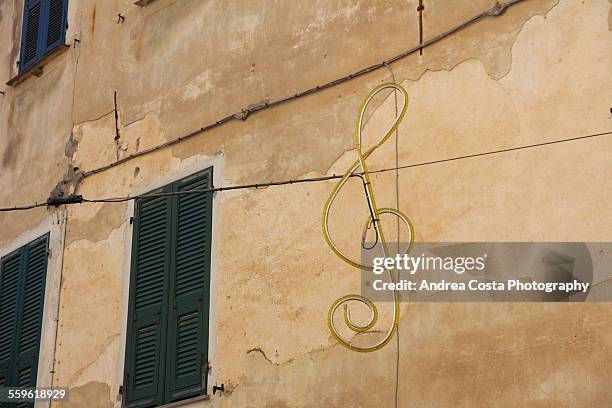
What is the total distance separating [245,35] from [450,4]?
1907mm

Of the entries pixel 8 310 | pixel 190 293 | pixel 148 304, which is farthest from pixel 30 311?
pixel 190 293

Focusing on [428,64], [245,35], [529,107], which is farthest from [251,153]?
[529,107]

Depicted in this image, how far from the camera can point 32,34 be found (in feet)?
39.2

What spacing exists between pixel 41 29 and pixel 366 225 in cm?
472

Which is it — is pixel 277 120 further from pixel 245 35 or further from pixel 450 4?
pixel 450 4

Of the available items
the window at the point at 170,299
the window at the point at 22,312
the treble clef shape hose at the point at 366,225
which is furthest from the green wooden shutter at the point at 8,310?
the treble clef shape hose at the point at 366,225

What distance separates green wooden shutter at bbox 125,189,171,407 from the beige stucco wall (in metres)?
0.15

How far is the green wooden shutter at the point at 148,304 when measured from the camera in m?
9.33

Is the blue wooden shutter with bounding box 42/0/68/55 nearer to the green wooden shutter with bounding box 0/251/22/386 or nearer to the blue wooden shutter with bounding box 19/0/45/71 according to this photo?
the blue wooden shutter with bounding box 19/0/45/71

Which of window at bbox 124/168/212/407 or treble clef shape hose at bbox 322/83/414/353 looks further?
window at bbox 124/168/212/407

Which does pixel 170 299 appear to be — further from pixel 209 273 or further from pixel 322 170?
pixel 322 170

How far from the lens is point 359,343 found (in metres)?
8.04

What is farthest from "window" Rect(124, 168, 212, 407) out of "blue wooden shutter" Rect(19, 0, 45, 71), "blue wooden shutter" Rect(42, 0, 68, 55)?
"blue wooden shutter" Rect(19, 0, 45, 71)

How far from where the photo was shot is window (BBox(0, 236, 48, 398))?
10570 millimetres
